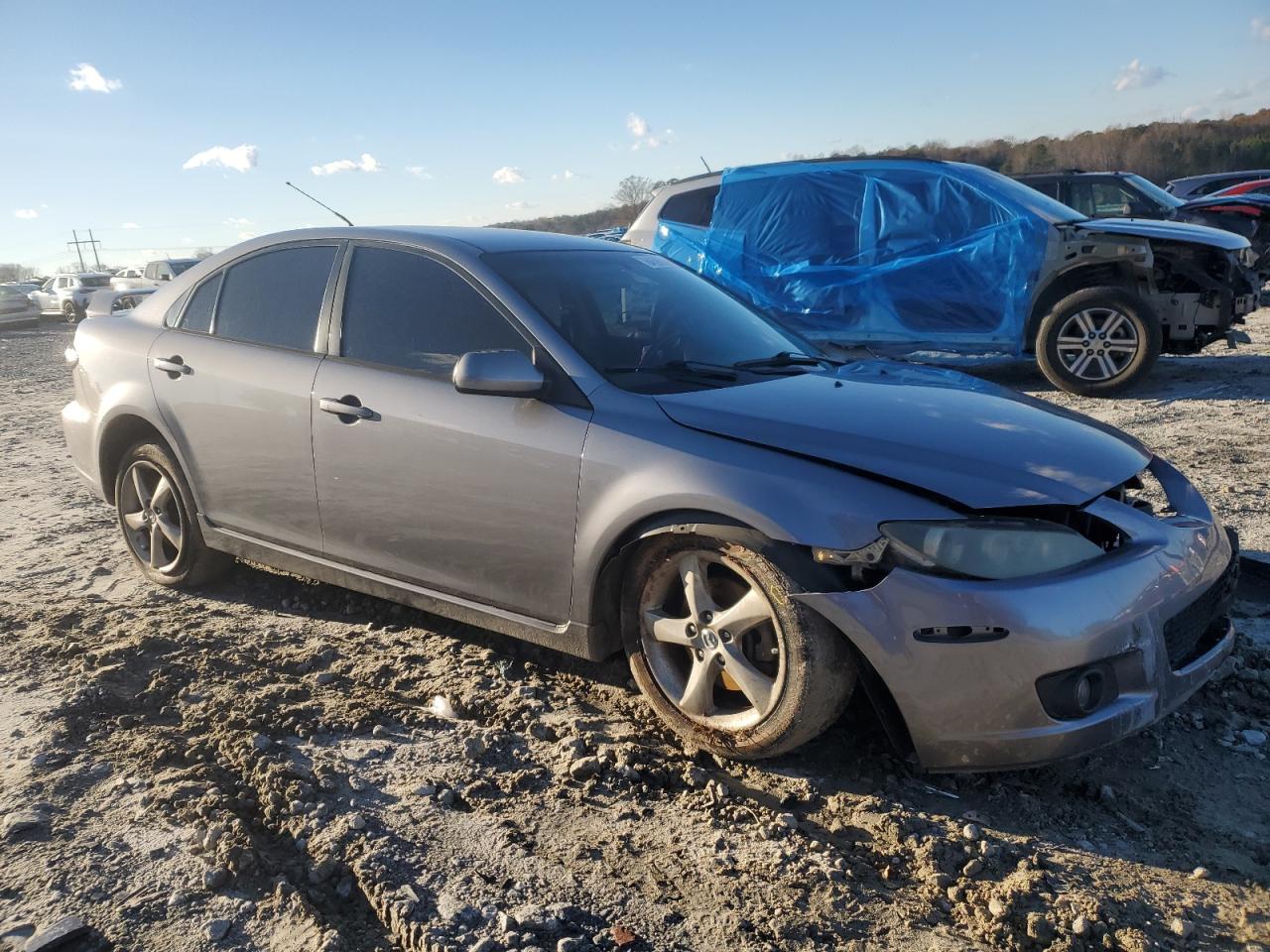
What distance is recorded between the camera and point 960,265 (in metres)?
8.45

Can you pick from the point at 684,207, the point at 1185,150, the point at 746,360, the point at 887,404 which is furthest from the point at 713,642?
the point at 1185,150

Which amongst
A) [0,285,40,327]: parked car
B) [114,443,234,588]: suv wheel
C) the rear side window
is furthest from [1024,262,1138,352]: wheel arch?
[0,285,40,327]: parked car

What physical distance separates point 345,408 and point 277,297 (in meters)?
0.84

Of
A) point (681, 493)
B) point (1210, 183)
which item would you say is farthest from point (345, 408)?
point (1210, 183)

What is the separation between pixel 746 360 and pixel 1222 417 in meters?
5.35

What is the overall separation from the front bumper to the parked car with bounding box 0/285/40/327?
105 ft

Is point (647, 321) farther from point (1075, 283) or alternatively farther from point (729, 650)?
point (1075, 283)

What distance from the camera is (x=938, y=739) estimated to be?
2.57 meters

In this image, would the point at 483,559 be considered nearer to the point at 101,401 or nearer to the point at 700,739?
the point at 700,739

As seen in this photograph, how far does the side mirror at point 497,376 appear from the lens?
121 inches

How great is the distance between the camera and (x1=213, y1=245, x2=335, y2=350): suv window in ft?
12.9

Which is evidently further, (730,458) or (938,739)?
(730,458)

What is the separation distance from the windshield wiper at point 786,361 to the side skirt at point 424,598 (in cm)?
113

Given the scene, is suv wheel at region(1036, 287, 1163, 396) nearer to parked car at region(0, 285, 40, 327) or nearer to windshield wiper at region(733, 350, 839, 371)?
windshield wiper at region(733, 350, 839, 371)
